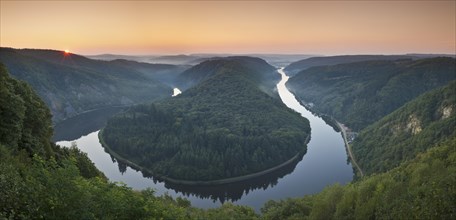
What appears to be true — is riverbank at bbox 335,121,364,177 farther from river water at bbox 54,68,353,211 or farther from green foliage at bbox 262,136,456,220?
green foliage at bbox 262,136,456,220

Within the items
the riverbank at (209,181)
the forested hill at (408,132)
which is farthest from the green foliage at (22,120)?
the forested hill at (408,132)

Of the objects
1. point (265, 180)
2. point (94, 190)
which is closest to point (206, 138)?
point (265, 180)

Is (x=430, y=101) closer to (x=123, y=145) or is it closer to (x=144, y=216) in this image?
(x=123, y=145)

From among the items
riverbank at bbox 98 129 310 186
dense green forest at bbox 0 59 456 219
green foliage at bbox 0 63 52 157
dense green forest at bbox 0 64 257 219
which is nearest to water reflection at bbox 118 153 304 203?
riverbank at bbox 98 129 310 186

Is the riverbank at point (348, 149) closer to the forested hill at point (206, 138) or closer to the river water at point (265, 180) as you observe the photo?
the river water at point (265, 180)

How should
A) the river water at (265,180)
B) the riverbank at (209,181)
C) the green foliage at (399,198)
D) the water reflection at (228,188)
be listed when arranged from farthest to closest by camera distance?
the riverbank at (209,181)
the water reflection at (228,188)
the river water at (265,180)
the green foliage at (399,198)

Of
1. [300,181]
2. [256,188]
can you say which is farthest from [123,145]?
[300,181]
